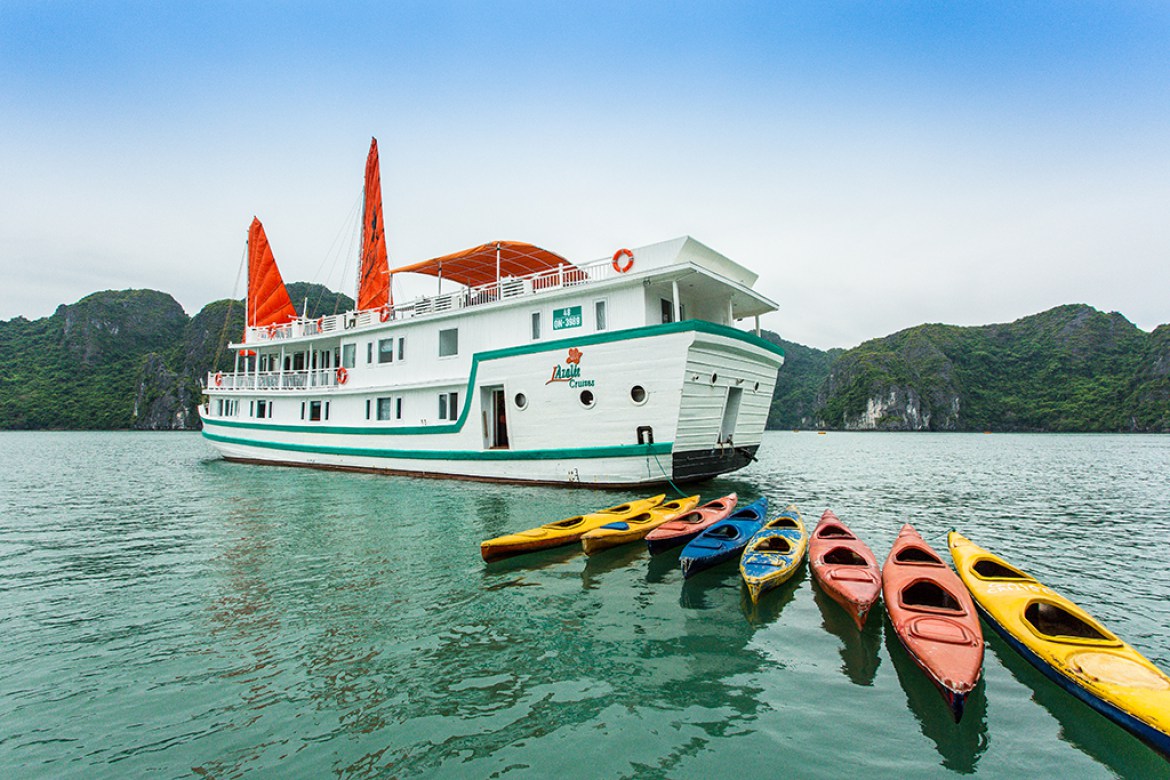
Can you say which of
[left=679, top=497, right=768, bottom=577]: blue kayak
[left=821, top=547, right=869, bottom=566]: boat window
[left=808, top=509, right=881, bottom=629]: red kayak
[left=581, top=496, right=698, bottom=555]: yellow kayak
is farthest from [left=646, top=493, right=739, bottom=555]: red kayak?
[left=821, top=547, right=869, bottom=566]: boat window

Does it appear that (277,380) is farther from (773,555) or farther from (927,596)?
(927,596)

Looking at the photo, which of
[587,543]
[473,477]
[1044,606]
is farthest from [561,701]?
[473,477]

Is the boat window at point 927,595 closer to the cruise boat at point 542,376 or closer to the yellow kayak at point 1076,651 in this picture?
the yellow kayak at point 1076,651

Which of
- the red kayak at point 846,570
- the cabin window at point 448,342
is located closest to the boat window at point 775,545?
the red kayak at point 846,570

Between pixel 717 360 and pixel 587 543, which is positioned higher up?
pixel 717 360

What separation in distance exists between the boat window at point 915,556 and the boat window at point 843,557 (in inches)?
20.8

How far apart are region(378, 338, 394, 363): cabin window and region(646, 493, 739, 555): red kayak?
16.3 m

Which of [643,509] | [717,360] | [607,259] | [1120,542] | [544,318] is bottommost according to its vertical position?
[1120,542]

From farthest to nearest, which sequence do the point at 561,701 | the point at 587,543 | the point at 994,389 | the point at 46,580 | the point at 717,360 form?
the point at 994,389, the point at 717,360, the point at 587,543, the point at 46,580, the point at 561,701

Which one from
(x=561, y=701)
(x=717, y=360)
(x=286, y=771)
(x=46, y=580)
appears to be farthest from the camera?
(x=717, y=360)

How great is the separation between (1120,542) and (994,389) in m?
Result: 116

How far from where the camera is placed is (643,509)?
1182 cm

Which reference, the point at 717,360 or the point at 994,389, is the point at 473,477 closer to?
the point at 717,360

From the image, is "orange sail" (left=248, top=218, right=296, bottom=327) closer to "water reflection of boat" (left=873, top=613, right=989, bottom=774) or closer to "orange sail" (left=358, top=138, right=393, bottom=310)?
"orange sail" (left=358, top=138, right=393, bottom=310)
